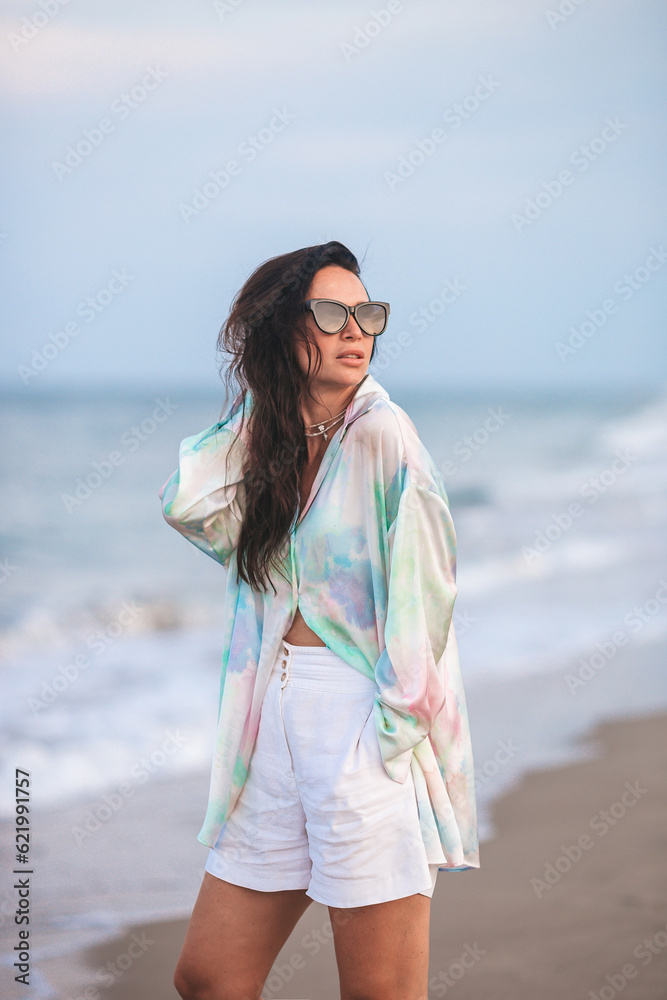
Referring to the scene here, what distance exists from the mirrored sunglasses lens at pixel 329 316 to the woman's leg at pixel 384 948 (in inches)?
45.1

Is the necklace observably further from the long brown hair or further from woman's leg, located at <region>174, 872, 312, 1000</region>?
woman's leg, located at <region>174, 872, 312, 1000</region>

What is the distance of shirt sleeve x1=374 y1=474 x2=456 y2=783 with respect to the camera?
1941mm

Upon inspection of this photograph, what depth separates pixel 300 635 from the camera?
2.11 meters

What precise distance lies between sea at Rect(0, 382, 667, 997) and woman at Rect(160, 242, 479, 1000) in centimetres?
174

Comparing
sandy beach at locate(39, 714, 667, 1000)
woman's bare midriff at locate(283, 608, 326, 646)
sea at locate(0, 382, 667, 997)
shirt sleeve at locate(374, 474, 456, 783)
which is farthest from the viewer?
sea at locate(0, 382, 667, 997)

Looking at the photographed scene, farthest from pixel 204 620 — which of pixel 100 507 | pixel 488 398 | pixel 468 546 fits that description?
pixel 488 398

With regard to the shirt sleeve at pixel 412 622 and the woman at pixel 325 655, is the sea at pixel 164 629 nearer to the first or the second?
the woman at pixel 325 655

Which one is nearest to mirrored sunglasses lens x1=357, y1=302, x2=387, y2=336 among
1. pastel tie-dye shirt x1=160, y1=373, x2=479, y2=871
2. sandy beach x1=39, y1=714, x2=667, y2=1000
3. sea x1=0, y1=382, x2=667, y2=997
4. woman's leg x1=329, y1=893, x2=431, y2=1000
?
pastel tie-dye shirt x1=160, y1=373, x2=479, y2=871

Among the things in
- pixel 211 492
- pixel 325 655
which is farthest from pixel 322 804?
pixel 211 492

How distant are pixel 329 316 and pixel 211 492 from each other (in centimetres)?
46

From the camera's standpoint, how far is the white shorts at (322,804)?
196 cm

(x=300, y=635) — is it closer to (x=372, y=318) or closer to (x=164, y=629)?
(x=372, y=318)

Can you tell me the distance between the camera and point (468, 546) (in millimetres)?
12469

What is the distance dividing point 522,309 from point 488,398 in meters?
2.29
